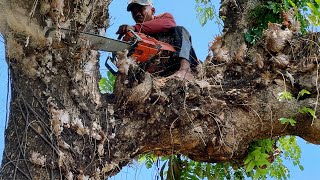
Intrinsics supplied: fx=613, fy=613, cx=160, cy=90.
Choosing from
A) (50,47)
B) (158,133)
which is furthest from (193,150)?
(50,47)

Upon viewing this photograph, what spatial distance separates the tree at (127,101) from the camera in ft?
10.4

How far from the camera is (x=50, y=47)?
3.23 meters

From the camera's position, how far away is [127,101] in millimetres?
3477

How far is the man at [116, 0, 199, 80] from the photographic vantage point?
4.30 meters

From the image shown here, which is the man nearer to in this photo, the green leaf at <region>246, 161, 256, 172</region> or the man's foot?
the man's foot

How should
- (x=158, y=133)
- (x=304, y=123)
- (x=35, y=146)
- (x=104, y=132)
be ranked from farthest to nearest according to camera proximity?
(x=304, y=123)
(x=158, y=133)
(x=104, y=132)
(x=35, y=146)

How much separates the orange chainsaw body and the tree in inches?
14.7

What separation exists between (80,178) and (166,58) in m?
1.45

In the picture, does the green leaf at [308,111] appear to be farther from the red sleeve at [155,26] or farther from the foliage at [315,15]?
the red sleeve at [155,26]

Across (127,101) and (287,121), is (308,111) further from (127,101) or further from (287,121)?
(127,101)

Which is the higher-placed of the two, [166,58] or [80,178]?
[166,58]

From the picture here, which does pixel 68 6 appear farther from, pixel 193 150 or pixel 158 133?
pixel 193 150

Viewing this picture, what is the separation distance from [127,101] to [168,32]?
1211mm

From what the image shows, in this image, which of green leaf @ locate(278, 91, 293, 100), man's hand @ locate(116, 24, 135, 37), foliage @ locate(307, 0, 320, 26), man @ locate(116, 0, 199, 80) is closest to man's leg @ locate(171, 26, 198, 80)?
man @ locate(116, 0, 199, 80)
